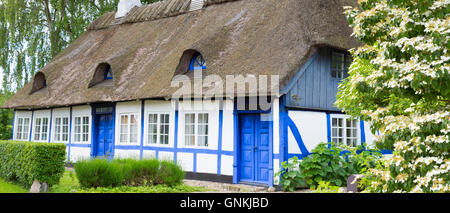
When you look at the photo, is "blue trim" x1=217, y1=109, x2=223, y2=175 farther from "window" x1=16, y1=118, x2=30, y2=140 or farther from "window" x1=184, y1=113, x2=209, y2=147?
"window" x1=16, y1=118, x2=30, y2=140

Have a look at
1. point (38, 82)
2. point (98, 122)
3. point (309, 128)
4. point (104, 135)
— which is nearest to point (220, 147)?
point (309, 128)

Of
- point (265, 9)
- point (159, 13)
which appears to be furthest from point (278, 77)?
point (159, 13)

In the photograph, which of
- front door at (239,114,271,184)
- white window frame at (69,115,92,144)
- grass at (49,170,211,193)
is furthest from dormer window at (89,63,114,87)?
grass at (49,170,211,193)

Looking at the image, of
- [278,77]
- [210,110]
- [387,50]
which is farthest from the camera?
[210,110]

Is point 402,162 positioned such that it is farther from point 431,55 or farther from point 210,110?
point 210,110

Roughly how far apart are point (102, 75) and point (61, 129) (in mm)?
3124

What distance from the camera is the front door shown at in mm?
10773

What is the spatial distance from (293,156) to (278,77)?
188 centimetres

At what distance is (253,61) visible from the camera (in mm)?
10992

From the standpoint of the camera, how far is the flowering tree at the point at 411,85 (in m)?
4.74

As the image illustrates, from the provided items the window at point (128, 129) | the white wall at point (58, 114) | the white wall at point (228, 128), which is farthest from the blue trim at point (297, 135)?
the white wall at point (58, 114)

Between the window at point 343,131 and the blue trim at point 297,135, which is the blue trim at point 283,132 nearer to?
the blue trim at point 297,135

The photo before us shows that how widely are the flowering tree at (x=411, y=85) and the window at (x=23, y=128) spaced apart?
1678cm
